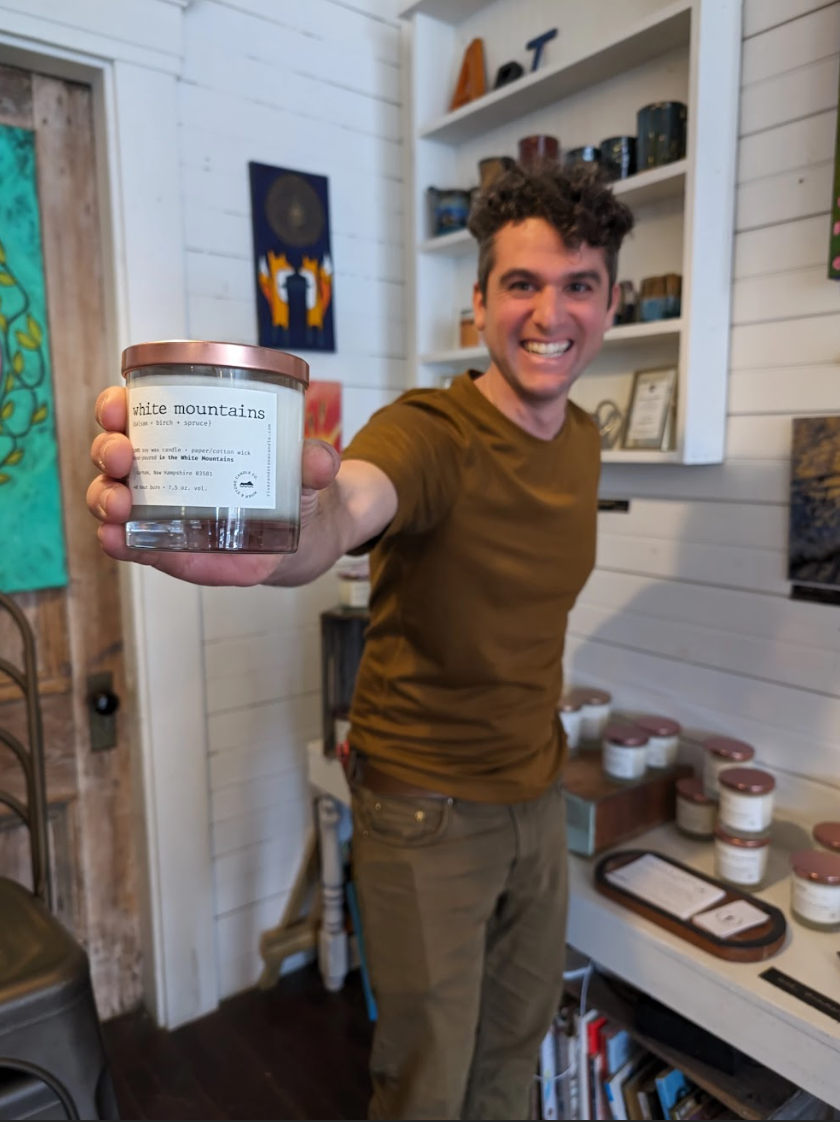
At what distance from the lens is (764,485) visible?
1.46 metres

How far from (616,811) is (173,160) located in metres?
1.54

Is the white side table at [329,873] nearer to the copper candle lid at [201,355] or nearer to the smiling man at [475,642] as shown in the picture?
the smiling man at [475,642]

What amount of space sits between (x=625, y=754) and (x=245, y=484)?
1121 mm

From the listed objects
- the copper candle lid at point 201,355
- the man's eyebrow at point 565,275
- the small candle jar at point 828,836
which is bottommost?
the small candle jar at point 828,836

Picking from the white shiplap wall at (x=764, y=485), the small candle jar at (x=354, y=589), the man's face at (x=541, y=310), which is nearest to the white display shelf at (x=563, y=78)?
the white shiplap wall at (x=764, y=485)

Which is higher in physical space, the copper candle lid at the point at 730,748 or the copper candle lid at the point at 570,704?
the copper candle lid at the point at 570,704

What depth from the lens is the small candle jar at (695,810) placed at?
1484 mm

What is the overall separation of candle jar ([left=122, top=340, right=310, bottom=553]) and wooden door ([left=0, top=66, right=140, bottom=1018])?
116 centimetres

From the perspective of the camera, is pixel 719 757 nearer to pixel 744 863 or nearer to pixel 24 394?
pixel 744 863

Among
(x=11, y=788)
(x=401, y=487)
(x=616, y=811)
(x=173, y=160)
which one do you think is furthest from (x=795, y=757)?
(x=173, y=160)

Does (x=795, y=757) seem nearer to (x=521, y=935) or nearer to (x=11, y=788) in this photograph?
(x=521, y=935)

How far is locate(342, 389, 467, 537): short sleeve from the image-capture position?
3.02 feet

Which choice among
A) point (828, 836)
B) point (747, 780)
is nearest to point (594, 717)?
point (747, 780)

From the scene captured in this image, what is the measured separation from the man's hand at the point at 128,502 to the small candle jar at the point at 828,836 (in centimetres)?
103
